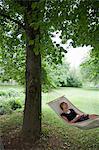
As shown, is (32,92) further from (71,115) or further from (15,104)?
(15,104)

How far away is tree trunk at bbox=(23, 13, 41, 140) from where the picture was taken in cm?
472

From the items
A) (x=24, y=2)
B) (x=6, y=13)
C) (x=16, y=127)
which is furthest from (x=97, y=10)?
(x=16, y=127)

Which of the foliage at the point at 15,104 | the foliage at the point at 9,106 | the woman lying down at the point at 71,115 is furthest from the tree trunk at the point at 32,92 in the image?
the foliage at the point at 15,104

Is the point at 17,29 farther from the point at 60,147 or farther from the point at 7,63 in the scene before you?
the point at 60,147

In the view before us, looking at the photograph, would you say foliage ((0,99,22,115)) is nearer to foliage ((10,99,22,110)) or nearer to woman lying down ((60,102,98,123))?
foliage ((10,99,22,110))

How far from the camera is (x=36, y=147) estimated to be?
471 centimetres

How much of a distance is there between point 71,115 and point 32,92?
1.19m

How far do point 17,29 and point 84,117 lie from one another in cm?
188

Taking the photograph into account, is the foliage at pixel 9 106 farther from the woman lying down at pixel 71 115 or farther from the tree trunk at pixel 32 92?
the tree trunk at pixel 32 92

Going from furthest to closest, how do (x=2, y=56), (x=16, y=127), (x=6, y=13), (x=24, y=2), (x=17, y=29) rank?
(x=2, y=56), (x=16, y=127), (x=17, y=29), (x=6, y=13), (x=24, y=2)

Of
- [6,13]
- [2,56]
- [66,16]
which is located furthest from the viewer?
[2,56]

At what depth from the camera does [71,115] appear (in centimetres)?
564

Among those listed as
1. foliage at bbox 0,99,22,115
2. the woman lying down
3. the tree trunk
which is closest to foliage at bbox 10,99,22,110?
foliage at bbox 0,99,22,115

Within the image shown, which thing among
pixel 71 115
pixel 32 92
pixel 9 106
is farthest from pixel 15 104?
pixel 32 92
